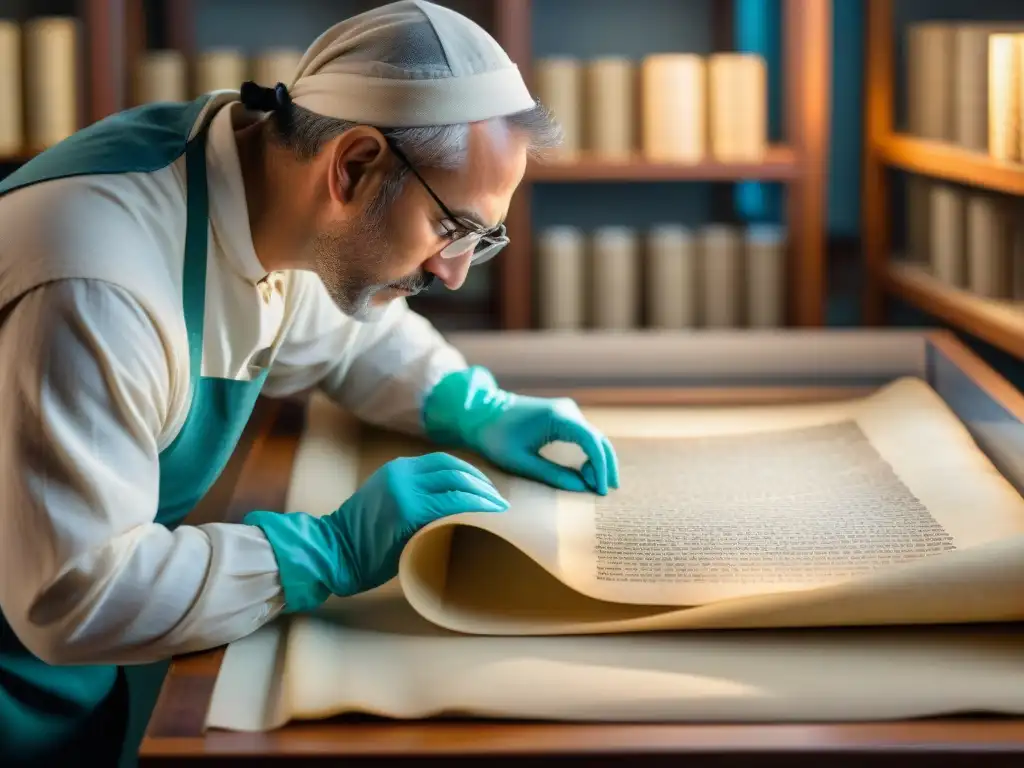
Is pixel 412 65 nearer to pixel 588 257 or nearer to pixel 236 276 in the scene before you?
pixel 236 276

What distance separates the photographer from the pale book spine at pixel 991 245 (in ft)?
7.49

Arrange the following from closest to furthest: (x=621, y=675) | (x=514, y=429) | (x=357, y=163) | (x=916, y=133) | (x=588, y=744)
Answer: (x=588, y=744) → (x=621, y=675) → (x=357, y=163) → (x=514, y=429) → (x=916, y=133)

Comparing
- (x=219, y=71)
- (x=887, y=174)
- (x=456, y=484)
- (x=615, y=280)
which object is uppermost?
(x=219, y=71)

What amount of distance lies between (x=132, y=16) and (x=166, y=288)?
193 cm

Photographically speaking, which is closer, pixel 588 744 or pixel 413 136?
pixel 588 744

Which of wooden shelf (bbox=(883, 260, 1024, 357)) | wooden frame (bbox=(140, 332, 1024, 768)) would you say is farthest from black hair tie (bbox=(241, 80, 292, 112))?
wooden shelf (bbox=(883, 260, 1024, 357))

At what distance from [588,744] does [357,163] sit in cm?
64

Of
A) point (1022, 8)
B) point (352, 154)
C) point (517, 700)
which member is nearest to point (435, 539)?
point (517, 700)

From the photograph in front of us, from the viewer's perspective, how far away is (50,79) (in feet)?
9.18

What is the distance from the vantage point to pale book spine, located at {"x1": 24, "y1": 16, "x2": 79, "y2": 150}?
9.15 ft

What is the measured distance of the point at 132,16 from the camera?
9.71 feet

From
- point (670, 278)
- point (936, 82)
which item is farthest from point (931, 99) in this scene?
point (670, 278)

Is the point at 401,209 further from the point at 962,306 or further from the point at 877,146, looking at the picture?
the point at 877,146

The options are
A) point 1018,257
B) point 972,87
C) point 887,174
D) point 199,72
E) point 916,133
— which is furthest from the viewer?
point 887,174
